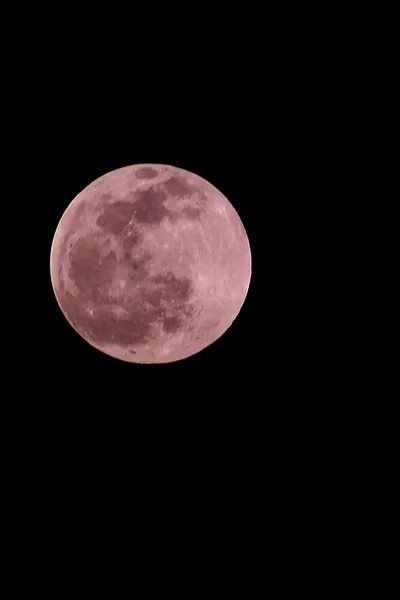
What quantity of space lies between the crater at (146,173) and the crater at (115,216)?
47 cm

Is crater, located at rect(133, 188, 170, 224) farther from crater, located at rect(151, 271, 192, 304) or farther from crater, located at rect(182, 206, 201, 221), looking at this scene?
crater, located at rect(151, 271, 192, 304)

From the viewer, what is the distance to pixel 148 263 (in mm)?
5105

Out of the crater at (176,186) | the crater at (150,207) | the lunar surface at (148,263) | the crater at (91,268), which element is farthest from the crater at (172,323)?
the crater at (176,186)

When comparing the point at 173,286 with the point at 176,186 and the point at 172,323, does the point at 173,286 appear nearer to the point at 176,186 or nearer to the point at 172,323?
the point at 172,323

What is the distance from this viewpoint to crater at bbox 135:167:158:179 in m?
5.53

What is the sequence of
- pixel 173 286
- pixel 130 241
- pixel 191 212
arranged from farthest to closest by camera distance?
pixel 191 212, pixel 173 286, pixel 130 241

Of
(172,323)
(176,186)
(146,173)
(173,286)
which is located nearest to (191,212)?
(176,186)

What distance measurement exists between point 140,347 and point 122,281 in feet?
2.85

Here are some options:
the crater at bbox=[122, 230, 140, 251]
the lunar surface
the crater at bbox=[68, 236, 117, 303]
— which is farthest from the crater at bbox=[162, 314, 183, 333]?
the crater at bbox=[122, 230, 140, 251]

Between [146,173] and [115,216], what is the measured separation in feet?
2.37

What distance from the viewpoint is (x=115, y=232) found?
5.16m

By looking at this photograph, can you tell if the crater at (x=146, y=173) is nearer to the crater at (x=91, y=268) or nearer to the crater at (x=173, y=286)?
the crater at (x=91, y=268)

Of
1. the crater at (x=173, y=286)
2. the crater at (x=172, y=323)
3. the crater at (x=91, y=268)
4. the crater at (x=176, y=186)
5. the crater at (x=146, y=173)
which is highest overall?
the crater at (x=146, y=173)

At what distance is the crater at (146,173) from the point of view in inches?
218
